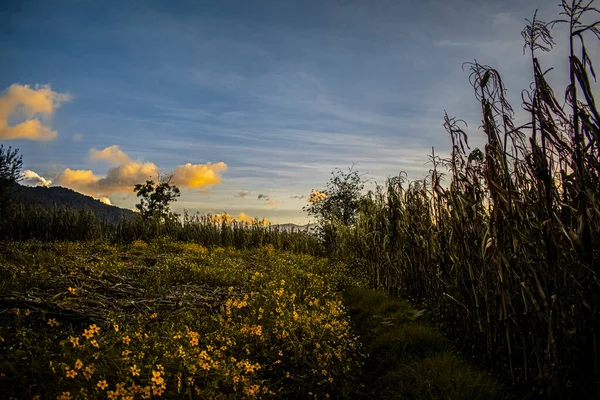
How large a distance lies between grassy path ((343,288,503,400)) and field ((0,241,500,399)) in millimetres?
14

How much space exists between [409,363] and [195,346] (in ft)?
7.50

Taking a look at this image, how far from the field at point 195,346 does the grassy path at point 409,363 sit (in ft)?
0.05

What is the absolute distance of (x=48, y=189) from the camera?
81.0 m

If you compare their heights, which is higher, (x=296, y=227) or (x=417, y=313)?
(x=296, y=227)

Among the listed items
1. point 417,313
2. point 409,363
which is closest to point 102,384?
point 409,363

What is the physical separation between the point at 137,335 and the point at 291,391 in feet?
5.15

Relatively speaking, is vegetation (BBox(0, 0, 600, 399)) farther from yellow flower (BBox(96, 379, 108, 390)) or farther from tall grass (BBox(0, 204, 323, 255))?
tall grass (BBox(0, 204, 323, 255))

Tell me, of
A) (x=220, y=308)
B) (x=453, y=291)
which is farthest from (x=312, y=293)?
(x=453, y=291)

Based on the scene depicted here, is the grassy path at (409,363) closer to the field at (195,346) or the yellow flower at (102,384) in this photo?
the field at (195,346)

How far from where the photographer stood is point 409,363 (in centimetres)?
416

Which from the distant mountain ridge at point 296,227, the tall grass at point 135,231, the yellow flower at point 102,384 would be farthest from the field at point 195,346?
the distant mountain ridge at point 296,227

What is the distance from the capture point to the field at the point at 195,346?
2773mm

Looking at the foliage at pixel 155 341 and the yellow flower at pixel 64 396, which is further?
the foliage at pixel 155 341

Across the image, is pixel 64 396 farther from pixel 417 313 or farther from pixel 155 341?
pixel 417 313
